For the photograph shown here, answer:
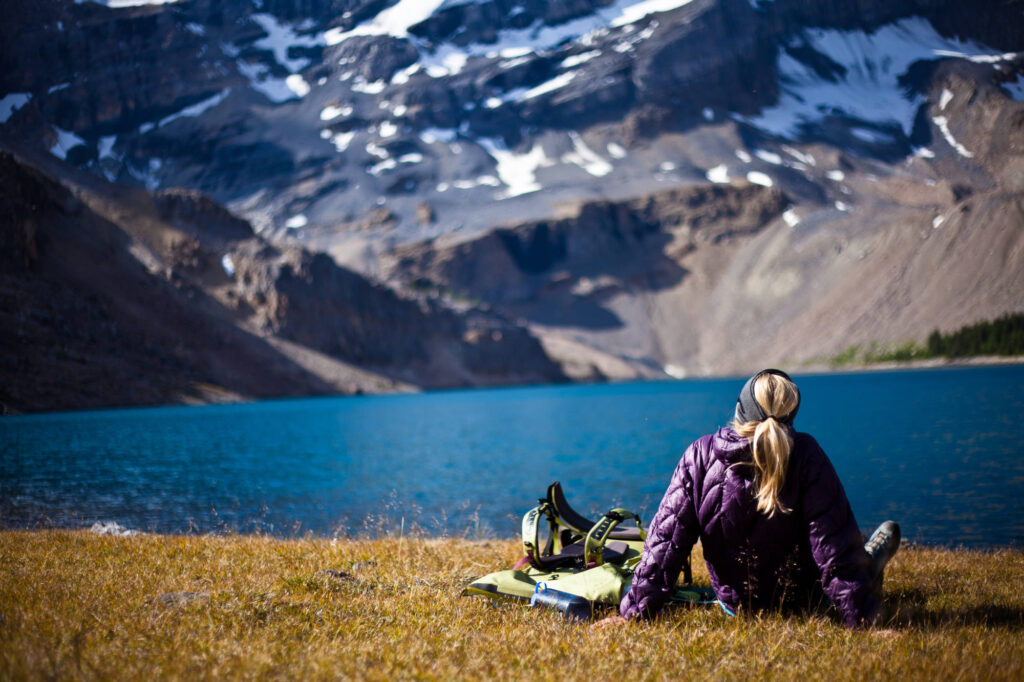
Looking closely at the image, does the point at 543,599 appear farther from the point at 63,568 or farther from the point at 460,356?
the point at 460,356

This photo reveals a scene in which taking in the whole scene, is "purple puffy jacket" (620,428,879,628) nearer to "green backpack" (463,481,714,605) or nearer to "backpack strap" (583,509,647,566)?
"green backpack" (463,481,714,605)

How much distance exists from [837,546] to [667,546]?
1199mm

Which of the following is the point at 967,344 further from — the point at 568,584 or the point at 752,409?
the point at 752,409

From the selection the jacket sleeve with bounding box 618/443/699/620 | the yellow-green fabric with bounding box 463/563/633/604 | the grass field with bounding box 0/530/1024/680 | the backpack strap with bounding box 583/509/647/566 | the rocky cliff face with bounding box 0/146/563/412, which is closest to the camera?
the grass field with bounding box 0/530/1024/680

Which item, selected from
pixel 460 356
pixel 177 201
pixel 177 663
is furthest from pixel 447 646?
pixel 460 356

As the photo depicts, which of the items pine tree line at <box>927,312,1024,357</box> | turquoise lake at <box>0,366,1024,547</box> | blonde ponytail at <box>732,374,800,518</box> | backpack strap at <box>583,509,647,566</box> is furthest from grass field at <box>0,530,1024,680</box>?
pine tree line at <box>927,312,1024,357</box>

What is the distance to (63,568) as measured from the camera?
734 centimetres

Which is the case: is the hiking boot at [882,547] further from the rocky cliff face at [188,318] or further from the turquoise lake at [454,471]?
the rocky cliff face at [188,318]

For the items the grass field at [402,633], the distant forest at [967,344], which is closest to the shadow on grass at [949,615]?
the grass field at [402,633]

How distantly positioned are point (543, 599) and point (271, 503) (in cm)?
1537

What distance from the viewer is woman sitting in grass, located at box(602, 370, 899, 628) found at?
17.1 feet

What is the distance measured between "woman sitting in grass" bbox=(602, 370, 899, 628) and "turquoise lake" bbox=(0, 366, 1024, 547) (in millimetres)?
6970

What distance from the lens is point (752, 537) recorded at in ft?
18.1

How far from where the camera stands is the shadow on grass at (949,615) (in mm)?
5828
